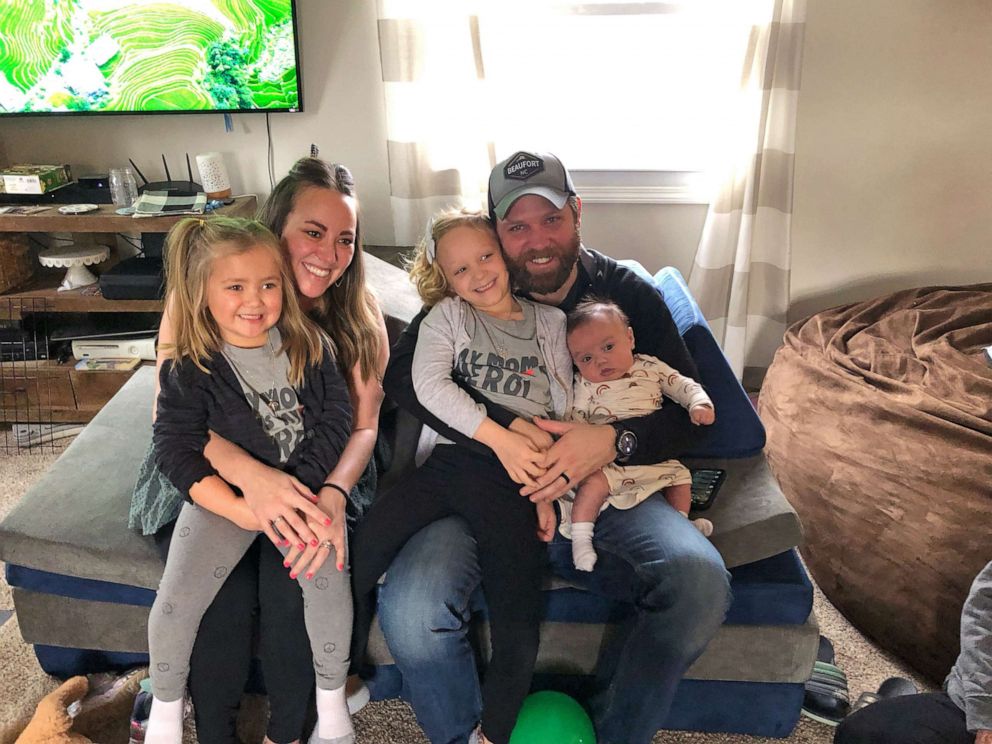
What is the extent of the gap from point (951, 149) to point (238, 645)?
277 centimetres

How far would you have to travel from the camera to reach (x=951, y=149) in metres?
2.68

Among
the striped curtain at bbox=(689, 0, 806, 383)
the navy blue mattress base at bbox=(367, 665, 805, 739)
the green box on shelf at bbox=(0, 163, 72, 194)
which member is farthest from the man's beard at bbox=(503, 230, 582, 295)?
the green box on shelf at bbox=(0, 163, 72, 194)

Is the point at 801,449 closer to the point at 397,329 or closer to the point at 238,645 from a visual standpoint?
the point at 397,329

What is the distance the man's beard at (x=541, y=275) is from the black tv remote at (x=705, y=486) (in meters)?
0.51

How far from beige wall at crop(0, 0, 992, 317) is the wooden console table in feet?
1.13

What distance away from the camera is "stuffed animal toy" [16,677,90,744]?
4.75ft

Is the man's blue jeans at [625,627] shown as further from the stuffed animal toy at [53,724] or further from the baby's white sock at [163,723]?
the stuffed animal toy at [53,724]

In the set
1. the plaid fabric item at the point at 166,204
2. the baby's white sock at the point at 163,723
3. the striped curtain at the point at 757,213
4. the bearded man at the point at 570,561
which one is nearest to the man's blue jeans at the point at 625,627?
the bearded man at the point at 570,561

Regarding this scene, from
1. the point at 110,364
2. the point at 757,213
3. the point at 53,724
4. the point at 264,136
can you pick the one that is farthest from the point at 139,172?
the point at 757,213

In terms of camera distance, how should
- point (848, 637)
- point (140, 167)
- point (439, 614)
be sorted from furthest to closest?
point (140, 167)
point (848, 637)
point (439, 614)

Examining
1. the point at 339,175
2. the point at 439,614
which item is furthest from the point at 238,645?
the point at 339,175

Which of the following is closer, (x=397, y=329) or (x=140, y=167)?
(x=397, y=329)

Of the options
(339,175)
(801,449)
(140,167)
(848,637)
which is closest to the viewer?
(339,175)

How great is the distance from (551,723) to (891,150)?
233cm
